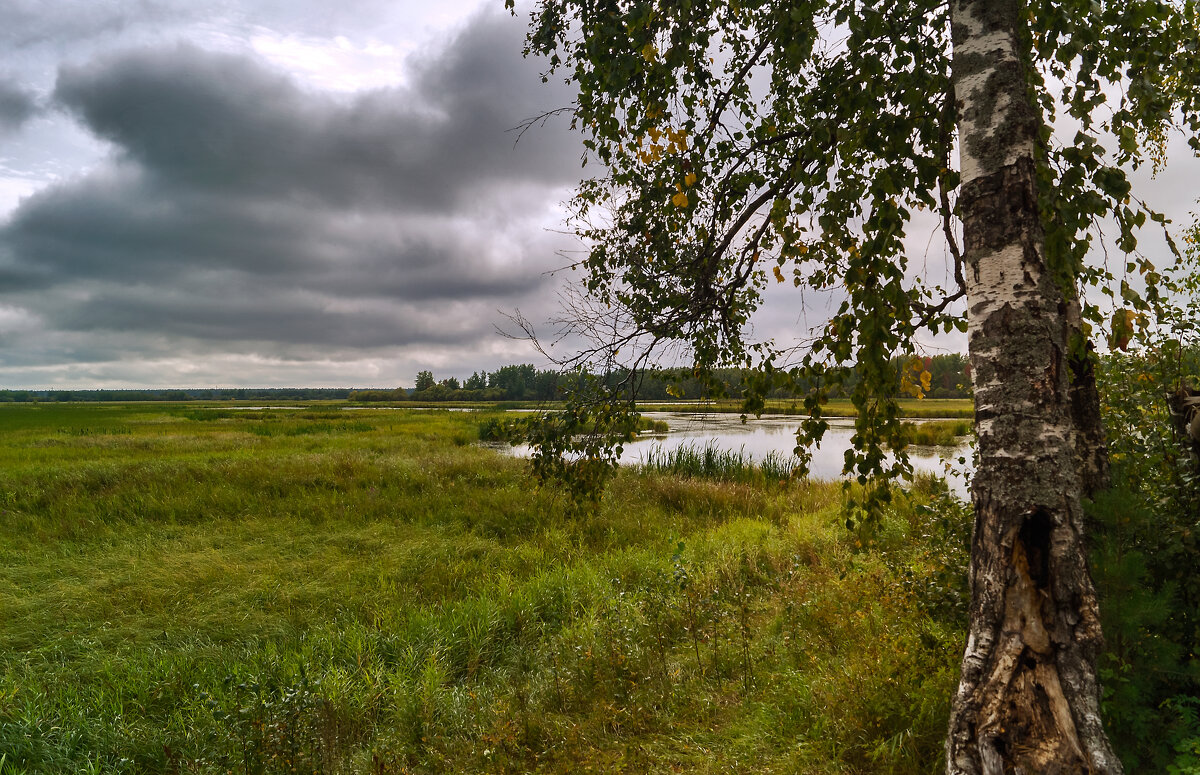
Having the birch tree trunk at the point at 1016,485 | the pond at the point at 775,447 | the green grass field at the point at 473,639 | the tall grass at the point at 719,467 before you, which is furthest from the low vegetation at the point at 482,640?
the pond at the point at 775,447

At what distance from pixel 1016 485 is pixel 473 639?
550 centimetres

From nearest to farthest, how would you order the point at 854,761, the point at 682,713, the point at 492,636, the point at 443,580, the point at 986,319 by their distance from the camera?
the point at 986,319, the point at 854,761, the point at 682,713, the point at 492,636, the point at 443,580

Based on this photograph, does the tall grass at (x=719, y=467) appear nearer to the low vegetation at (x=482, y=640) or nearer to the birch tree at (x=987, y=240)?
the low vegetation at (x=482, y=640)

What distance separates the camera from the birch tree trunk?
1.85 m

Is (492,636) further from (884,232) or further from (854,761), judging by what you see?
(884,232)

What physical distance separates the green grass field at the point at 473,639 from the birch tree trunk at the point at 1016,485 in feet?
4.83

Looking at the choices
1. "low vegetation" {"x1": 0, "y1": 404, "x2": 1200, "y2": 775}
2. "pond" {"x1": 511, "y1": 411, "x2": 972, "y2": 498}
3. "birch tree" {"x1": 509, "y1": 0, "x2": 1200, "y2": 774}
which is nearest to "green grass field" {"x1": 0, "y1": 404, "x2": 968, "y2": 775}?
"low vegetation" {"x1": 0, "y1": 404, "x2": 1200, "y2": 775}

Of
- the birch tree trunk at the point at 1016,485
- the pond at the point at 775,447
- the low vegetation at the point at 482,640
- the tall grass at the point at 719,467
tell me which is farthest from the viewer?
the pond at the point at 775,447

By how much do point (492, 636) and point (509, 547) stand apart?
3.96m

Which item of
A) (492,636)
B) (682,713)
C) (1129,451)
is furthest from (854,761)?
(492,636)

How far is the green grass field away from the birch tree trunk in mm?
1473

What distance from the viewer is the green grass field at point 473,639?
378 cm

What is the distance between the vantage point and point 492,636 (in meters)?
6.17

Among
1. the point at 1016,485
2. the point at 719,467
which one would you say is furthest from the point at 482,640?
the point at 719,467
